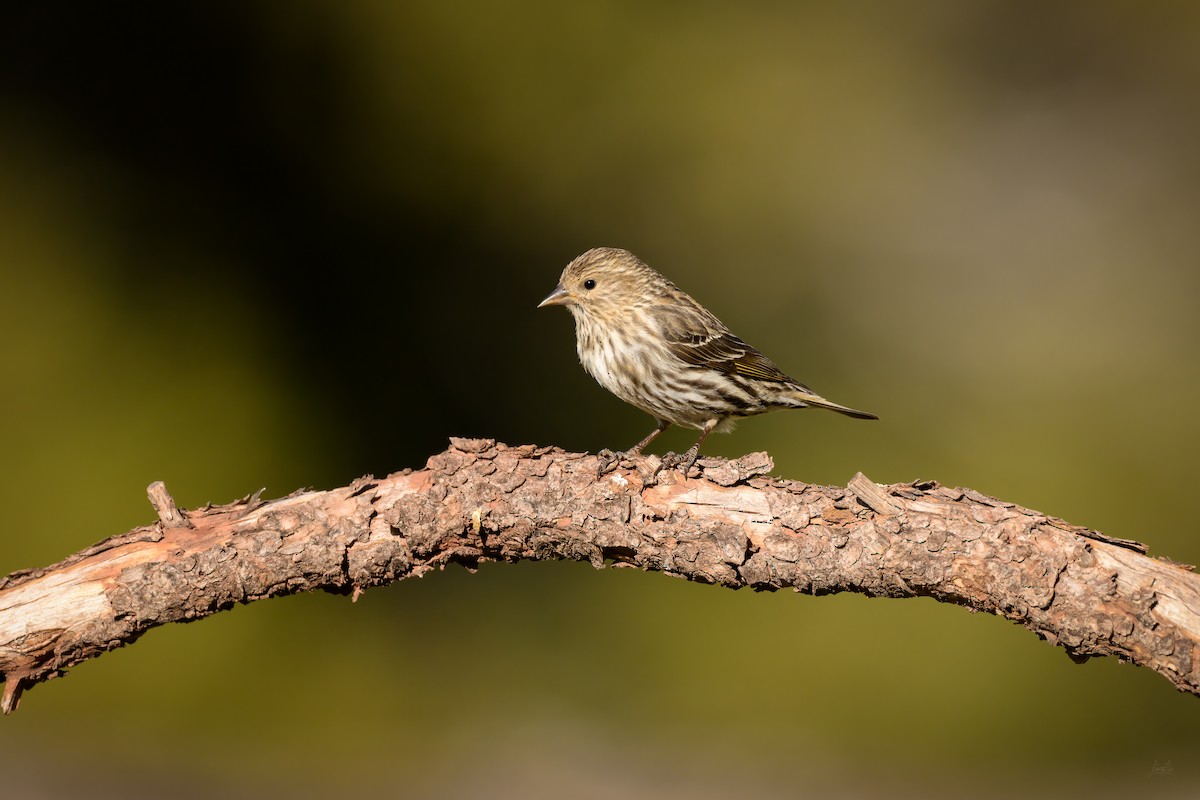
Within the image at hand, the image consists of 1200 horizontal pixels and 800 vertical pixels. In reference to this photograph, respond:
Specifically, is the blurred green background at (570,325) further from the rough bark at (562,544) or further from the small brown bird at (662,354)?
the rough bark at (562,544)

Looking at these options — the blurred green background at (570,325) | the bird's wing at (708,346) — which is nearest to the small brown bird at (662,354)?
the bird's wing at (708,346)

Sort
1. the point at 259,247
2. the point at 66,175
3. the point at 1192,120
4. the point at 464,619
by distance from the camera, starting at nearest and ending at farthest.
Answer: the point at 66,175
the point at 259,247
the point at 464,619
the point at 1192,120

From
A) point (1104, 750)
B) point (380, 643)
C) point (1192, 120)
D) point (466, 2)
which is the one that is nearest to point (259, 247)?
point (466, 2)

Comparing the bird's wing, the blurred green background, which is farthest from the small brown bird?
the blurred green background

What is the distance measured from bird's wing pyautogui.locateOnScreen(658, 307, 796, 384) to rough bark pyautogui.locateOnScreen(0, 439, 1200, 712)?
4.75 feet

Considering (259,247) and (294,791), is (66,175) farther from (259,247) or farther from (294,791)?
(294,791)

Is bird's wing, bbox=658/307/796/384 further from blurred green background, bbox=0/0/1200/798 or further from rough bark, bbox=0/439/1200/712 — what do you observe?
blurred green background, bbox=0/0/1200/798

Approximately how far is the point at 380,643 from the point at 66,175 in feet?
11.0

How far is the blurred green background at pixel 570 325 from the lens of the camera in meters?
6.30

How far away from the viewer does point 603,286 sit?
4770 millimetres

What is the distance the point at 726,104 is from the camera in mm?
7461

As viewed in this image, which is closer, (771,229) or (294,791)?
(294,791)

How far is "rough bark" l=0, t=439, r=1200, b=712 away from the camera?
2912 mm

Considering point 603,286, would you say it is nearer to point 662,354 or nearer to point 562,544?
point 662,354
